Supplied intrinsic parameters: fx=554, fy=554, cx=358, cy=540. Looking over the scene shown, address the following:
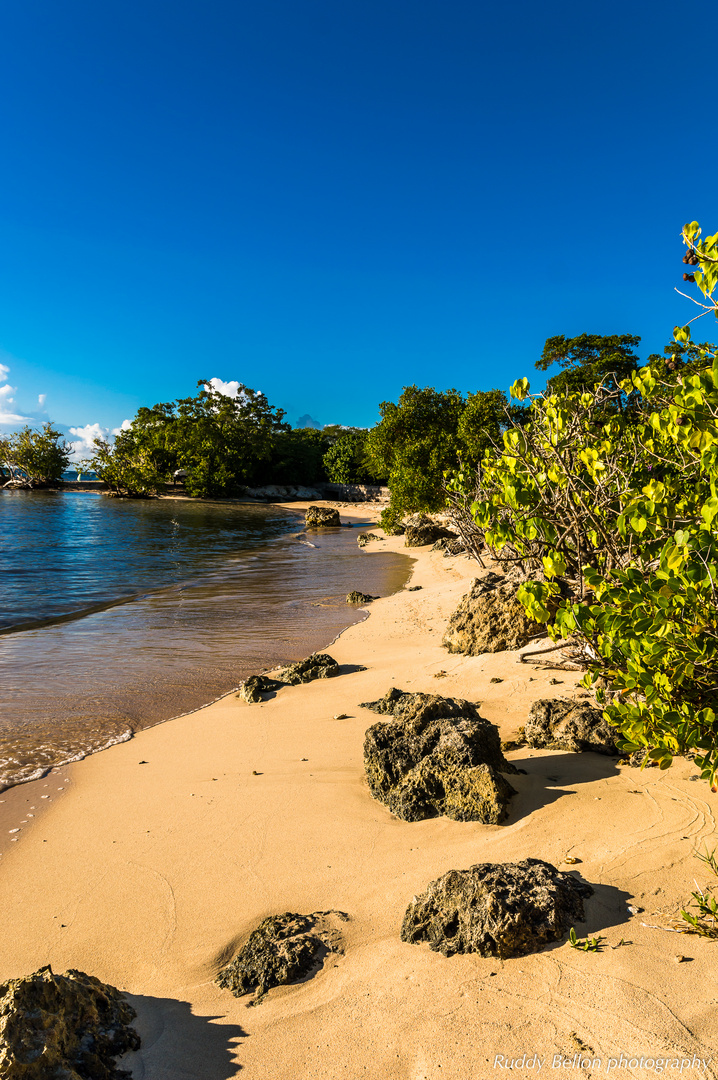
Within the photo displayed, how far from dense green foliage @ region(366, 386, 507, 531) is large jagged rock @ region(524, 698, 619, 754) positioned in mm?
12853

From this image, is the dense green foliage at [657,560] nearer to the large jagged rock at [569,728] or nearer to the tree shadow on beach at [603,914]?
the tree shadow on beach at [603,914]

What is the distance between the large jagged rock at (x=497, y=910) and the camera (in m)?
2.77

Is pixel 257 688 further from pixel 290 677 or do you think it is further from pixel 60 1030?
pixel 60 1030

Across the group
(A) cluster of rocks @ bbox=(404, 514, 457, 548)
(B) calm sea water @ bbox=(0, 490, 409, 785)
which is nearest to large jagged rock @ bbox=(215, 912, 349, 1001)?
(B) calm sea water @ bbox=(0, 490, 409, 785)

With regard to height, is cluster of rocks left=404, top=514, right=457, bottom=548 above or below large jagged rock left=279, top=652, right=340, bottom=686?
above

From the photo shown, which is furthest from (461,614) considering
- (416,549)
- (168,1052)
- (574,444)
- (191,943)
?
(416,549)

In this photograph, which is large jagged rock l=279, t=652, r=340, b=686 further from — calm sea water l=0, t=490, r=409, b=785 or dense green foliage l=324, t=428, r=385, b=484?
dense green foliage l=324, t=428, r=385, b=484

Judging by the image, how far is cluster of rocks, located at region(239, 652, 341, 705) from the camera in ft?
23.8

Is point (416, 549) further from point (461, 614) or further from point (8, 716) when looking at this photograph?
point (8, 716)

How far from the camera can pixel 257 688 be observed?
7.30 meters

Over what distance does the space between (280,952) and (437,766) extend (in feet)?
5.96

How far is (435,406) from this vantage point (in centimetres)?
3188

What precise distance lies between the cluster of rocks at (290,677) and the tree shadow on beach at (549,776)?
3467 mm

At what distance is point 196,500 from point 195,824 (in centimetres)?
6555
